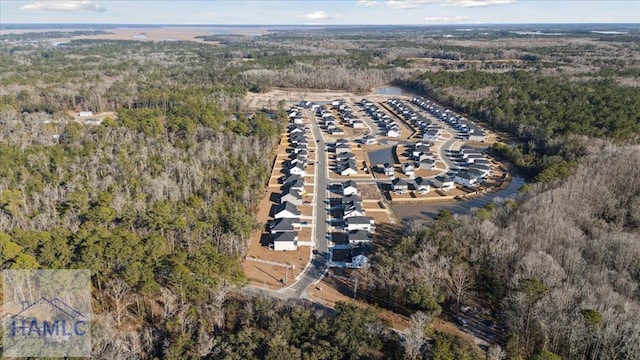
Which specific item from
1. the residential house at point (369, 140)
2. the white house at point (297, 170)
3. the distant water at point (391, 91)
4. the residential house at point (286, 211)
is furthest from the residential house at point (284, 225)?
the distant water at point (391, 91)

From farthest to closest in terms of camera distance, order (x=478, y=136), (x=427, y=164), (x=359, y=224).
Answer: (x=478, y=136)
(x=427, y=164)
(x=359, y=224)

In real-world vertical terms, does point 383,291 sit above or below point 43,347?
below

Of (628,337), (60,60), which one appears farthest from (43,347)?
(60,60)

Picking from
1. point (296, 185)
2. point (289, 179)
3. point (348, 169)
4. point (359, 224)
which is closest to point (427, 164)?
point (348, 169)

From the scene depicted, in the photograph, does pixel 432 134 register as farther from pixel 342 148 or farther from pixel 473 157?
pixel 342 148

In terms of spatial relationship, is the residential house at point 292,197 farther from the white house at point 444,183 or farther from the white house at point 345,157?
the white house at point 444,183

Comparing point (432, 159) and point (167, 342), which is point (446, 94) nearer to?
point (432, 159)

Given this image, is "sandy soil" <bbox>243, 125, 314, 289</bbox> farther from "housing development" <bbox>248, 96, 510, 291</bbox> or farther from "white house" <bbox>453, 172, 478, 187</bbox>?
"white house" <bbox>453, 172, 478, 187</bbox>

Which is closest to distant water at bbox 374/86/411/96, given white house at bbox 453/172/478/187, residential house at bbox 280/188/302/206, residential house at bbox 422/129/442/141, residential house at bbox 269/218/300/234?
residential house at bbox 422/129/442/141
